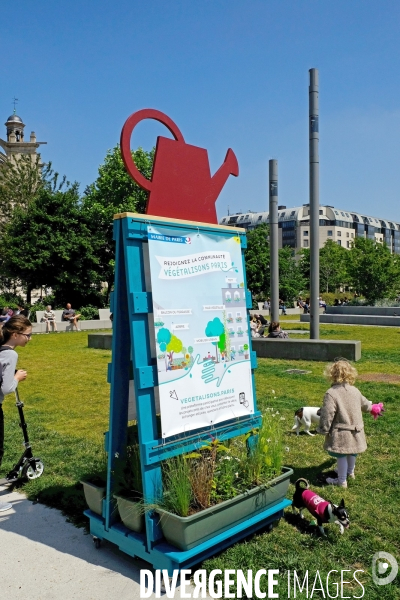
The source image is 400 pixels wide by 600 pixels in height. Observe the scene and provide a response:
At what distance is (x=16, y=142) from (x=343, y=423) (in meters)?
63.8

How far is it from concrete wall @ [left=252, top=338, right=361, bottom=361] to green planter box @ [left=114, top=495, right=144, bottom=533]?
35.0ft

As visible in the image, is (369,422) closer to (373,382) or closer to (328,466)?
(328,466)

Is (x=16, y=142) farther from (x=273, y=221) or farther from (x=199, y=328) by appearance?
(x=199, y=328)

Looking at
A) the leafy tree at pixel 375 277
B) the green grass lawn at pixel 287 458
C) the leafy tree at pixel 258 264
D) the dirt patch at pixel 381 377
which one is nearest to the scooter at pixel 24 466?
the green grass lawn at pixel 287 458

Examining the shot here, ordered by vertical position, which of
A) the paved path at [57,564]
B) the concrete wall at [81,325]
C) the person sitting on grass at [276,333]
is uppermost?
the person sitting on grass at [276,333]

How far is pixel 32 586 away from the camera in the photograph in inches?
144

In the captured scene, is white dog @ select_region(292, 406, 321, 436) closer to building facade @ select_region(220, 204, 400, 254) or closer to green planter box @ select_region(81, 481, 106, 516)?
green planter box @ select_region(81, 481, 106, 516)

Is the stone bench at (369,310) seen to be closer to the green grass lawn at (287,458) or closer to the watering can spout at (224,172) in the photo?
the green grass lawn at (287,458)

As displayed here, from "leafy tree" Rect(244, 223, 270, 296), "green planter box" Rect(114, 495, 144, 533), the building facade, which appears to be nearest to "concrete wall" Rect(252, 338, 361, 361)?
"green planter box" Rect(114, 495, 144, 533)

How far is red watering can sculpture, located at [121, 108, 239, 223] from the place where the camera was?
13.7 ft

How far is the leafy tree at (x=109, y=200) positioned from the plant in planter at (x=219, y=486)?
33145mm

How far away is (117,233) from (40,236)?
3255cm

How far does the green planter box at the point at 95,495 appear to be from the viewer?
13.7 ft

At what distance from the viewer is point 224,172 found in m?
4.93
